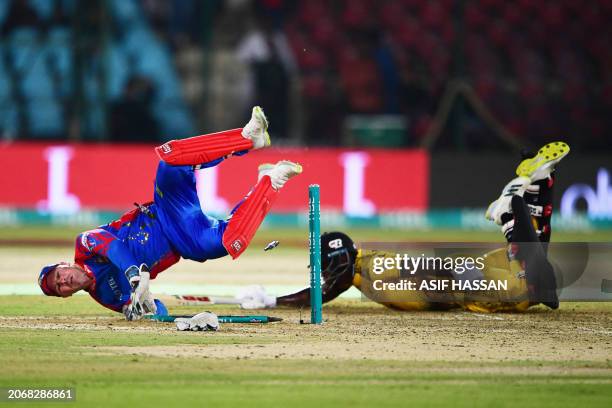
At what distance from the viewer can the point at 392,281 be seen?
11.3 meters

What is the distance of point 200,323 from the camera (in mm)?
9742

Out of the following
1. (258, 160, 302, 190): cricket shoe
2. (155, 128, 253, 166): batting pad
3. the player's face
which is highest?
(155, 128, 253, 166): batting pad

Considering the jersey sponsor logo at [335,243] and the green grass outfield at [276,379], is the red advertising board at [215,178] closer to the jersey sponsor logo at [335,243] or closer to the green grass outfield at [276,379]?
the jersey sponsor logo at [335,243]

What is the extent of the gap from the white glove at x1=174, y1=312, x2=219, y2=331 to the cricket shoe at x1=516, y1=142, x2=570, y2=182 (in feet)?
12.0

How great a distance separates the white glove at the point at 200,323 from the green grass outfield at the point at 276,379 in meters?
0.62

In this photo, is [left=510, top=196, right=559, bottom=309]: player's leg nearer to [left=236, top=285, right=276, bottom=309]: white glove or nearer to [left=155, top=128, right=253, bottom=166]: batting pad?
[left=236, top=285, right=276, bottom=309]: white glove

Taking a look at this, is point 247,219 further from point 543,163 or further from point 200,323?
point 543,163

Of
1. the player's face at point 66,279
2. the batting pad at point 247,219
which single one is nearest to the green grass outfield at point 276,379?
the player's face at point 66,279

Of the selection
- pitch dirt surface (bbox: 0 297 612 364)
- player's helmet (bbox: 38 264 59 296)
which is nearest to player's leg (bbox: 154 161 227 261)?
pitch dirt surface (bbox: 0 297 612 364)

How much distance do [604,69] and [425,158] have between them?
22.5 feet

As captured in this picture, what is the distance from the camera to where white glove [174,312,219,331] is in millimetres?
9742

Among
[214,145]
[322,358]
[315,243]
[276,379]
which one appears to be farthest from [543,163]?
[276,379]

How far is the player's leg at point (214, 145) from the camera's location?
986 cm

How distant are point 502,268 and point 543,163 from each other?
1.16 meters
